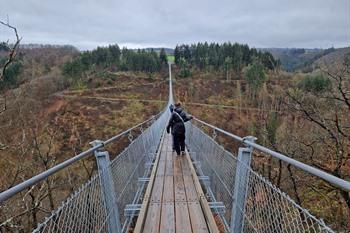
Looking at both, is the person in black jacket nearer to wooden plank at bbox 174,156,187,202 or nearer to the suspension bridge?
wooden plank at bbox 174,156,187,202


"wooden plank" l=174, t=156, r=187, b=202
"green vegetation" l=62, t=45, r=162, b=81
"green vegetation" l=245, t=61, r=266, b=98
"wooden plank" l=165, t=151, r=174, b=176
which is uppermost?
"green vegetation" l=62, t=45, r=162, b=81

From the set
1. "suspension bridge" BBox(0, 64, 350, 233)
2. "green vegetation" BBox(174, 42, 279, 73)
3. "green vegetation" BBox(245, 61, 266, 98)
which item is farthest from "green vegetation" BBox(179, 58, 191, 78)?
"suspension bridge" BBox(0, 64, 350, 233)

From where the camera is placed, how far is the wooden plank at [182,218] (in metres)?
3.73

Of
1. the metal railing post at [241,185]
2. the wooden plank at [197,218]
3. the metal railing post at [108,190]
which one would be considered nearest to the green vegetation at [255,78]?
the wooden plank at [197,218]

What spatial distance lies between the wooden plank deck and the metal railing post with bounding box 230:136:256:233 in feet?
1.69

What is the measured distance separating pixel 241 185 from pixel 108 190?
49.1 inches

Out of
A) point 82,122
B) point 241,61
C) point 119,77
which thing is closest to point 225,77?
point 241,61

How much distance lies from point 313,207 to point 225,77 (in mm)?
71856

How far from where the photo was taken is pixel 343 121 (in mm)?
11141

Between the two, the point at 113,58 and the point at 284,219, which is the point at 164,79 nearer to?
the point at 113,58

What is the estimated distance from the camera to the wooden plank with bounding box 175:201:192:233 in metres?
3.73

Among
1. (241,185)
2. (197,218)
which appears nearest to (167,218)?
(197,218)

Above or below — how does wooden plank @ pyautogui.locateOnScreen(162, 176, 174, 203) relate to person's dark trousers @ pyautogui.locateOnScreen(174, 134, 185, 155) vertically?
below

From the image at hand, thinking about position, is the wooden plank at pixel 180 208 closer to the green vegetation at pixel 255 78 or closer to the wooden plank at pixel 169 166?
the wooden plank at pixel 169 166
